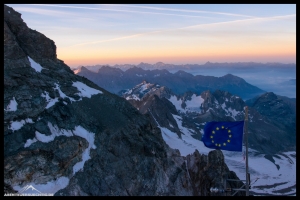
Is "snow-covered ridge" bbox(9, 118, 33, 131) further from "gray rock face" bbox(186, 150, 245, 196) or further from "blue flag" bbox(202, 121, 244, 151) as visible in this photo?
"blue flag" bbox(202, 121, 244, 151)

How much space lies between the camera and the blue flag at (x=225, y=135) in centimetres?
2525

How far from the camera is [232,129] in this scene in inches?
1000

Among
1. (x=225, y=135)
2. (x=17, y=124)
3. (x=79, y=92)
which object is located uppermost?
(x=79, y=92)

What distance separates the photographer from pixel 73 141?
5009cm

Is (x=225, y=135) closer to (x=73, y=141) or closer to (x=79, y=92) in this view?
(x=73, y=141)

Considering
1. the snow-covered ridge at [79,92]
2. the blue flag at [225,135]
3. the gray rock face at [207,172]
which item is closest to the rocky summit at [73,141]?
the snow-covered ridge at [79,92]

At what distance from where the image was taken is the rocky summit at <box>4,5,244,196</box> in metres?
45.5

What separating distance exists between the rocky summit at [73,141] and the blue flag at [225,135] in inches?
685

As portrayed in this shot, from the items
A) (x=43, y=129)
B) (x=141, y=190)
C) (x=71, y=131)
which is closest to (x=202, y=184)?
(x=141, y=190)

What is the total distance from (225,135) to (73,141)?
97.3 ft

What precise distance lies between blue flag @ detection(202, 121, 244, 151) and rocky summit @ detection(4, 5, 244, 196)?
17392 millimetres

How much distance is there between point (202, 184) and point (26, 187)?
32088 millimetres

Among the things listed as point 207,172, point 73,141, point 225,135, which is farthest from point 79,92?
point 225,135

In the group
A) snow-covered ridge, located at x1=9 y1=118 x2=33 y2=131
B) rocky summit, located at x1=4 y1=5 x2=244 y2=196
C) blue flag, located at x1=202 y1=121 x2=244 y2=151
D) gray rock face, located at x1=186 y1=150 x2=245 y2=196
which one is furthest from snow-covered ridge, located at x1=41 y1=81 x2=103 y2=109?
blue flag, located at x1=202 y1=121 x2=244 y2=151
